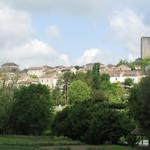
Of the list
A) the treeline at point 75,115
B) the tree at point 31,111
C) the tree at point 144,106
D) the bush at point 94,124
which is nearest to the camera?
the tree at point 144,106

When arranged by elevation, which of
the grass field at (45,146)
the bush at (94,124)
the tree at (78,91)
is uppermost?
the tree at (78,91)

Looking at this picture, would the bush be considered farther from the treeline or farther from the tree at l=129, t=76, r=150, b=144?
the tree at l=129, t=76, r=150, b=144

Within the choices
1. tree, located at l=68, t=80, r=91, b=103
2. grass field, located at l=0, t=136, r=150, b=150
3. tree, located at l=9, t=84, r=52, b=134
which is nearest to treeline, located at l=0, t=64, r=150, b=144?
tree, located at l=9, t=84, r=52, b=134

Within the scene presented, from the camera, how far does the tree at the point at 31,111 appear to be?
7669cm

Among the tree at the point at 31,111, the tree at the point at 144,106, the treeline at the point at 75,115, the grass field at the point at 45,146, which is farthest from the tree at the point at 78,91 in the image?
the tree at the point at 144,106

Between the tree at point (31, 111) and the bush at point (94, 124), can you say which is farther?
the tree at point (31, 111)

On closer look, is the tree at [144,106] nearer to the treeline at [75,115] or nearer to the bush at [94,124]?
the treeline at [75,115]

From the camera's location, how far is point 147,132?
2036 inches

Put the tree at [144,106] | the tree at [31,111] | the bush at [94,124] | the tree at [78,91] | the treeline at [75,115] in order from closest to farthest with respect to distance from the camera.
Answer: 1. the tree at [144,106]
2. the treeline at [75,115]
3. the bush at [94,124]
4. the tree at [31,111]
5. the tree at [78,91]

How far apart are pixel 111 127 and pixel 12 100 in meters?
32.0

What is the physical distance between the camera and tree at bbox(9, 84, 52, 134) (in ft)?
252

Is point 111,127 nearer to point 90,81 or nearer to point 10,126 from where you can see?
point 10,126

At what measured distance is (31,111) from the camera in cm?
7644

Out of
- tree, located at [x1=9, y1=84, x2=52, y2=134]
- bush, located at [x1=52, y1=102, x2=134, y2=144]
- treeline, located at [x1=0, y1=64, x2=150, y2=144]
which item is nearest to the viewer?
treeline, located at [x1=0, y1=64, x2=150, y2=144]
